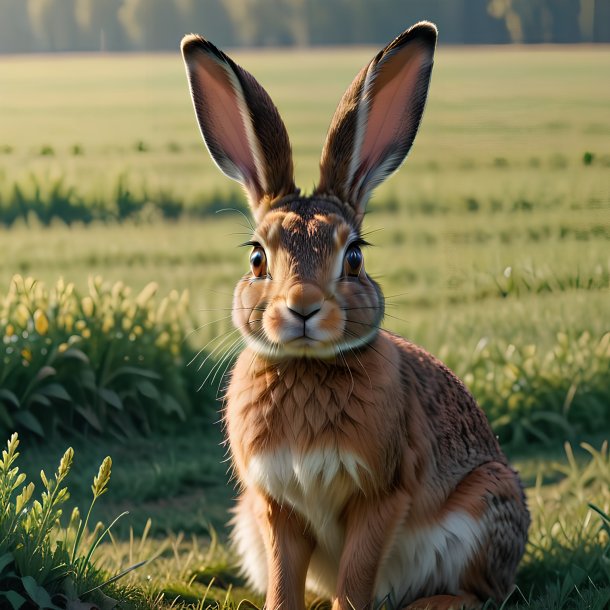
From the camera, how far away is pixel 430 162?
8.09 meters

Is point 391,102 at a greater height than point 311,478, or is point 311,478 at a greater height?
point 391,102

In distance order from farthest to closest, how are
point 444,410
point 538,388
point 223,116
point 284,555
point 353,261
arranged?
point 538,388
point 444,410
point 223,116
point 284,555
point 353,261

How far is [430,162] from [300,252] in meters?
4.19

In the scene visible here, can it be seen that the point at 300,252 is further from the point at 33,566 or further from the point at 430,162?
the point at 430,162

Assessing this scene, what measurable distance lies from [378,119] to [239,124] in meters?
0.56

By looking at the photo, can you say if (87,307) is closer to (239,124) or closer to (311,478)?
(239,124)

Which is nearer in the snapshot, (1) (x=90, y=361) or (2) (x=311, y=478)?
(2) (x=311, y=478)

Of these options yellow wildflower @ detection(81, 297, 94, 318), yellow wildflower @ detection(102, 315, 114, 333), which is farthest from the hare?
yellow wildflower @ detection(81, 297, 94, 318)

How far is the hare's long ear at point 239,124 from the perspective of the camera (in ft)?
14.5

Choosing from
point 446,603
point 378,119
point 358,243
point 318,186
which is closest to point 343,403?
point 358,243

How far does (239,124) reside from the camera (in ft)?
15.0

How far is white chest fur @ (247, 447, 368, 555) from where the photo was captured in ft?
13.8

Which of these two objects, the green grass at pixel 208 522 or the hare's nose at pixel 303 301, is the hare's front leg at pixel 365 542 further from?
the hare's nose at pixel 303 301

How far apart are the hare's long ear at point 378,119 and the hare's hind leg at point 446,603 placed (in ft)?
5.25
